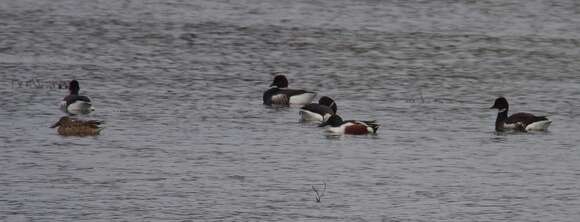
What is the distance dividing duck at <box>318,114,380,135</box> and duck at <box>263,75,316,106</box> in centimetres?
401

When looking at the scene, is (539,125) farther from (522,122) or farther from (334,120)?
(334,120)

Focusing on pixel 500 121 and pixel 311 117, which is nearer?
pixel 500 121

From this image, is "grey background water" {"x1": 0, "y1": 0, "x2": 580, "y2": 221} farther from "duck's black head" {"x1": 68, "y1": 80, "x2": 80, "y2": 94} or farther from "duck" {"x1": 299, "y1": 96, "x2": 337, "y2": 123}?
"duck's black head" {"x1": 68, "y1": 80, "x2": 80, "y2": 94}

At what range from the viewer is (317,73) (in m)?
36.9

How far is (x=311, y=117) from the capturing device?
93.8 feet

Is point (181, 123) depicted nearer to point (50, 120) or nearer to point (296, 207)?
point (50, 120)

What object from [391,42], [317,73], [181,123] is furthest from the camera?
[391,42]

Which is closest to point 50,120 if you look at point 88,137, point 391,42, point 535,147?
point 88,137

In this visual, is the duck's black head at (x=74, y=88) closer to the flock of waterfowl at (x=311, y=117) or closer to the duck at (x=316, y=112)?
the flock of waterfowl at (x=311, y=117)

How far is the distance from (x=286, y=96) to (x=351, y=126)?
518 cm

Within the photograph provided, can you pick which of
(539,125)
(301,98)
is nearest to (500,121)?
(539,125)

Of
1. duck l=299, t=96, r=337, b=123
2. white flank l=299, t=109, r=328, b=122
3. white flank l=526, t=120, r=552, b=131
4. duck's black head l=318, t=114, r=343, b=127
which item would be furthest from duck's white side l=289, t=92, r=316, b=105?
white flank l=526, t=120, r=552, b=131

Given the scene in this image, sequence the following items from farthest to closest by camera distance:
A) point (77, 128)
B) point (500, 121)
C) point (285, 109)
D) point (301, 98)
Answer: point (301, 98)
point (285, 109)
point (500, 121)
point (77, 128)

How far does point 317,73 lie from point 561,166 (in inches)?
575
